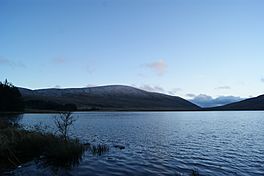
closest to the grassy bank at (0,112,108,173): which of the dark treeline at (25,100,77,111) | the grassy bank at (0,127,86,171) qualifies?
the grassy bank at (0,127,86,171)

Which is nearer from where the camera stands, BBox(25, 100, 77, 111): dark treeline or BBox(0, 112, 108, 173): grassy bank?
BBox(0, 112, 108, 173): grassy bank

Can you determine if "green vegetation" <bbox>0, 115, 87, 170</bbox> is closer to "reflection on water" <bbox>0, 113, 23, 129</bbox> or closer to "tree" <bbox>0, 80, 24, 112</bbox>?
"reflection on water" <bbox>0, 113, 23, 129</bbox>

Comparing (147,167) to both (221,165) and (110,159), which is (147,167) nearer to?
(110,159)

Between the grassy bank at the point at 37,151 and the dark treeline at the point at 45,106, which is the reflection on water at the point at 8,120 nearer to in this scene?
the grassy bank at the point at 37,151

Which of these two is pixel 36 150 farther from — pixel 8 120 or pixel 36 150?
pixel 8 120

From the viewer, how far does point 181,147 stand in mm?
37594

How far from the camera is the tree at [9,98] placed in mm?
123625

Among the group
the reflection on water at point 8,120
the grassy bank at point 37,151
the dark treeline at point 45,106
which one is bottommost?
the grassy bank at point 37,151

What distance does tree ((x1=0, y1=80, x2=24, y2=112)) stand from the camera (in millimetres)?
123625

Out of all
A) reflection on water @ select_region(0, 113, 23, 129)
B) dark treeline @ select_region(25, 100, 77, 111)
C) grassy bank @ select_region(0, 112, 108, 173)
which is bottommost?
grassy bank @ select_region(0, 112, 108, 173)

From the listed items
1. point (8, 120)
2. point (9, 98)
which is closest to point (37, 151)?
point (8, 120)

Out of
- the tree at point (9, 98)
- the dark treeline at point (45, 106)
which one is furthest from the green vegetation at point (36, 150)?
the dark treeline at point (45, 106)

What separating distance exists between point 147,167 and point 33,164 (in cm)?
941

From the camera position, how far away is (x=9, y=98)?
125938 mm
